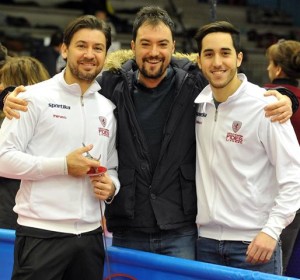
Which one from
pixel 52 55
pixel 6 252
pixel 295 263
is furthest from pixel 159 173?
pixel 52 55

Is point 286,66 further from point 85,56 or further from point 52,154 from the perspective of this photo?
point 52,154

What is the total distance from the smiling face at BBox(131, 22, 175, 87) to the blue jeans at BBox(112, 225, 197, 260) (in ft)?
2.31

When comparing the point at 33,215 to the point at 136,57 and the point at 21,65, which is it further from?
the point at 21,65

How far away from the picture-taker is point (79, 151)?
8.01ft

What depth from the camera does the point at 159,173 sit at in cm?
270

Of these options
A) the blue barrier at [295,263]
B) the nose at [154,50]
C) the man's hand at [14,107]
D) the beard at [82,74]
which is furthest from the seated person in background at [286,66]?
the man's hand at [14,107]

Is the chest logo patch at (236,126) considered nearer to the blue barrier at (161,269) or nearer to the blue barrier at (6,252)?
the blue barrier at (161,269)

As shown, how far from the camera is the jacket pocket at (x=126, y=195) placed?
2.72 meters

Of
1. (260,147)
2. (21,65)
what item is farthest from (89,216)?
(21,65)

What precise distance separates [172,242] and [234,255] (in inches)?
12.1

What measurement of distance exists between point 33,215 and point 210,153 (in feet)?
2.61

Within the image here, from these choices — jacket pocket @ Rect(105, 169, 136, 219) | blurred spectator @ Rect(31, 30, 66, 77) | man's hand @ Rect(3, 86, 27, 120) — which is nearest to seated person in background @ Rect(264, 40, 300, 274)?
jacket pocket @ Rect(105, 169, 136, 219)

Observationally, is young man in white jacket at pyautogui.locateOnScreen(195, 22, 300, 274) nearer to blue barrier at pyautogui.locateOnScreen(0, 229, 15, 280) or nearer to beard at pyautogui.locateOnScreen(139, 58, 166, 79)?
beard at pyautogui.locateOnScreen(139, 58, 166, 79)

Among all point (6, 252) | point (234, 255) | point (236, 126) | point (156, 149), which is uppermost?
point (236, 126)
